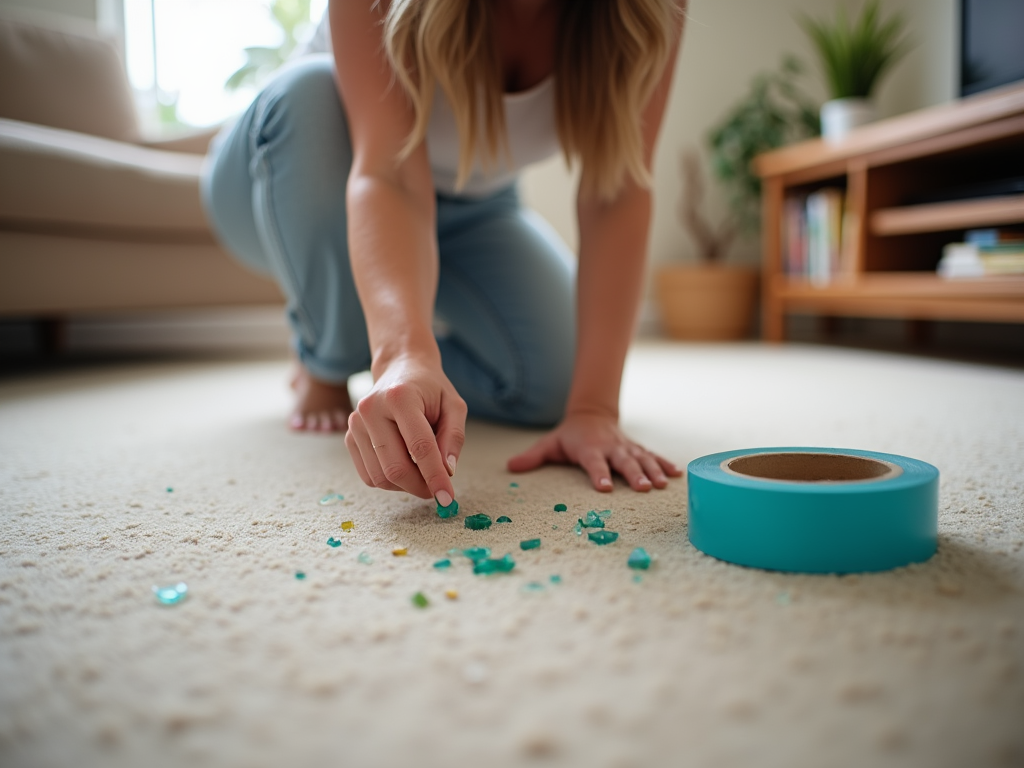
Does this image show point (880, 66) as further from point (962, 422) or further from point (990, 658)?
point (990, 658)

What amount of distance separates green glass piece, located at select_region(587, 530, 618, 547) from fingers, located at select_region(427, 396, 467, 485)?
129mm

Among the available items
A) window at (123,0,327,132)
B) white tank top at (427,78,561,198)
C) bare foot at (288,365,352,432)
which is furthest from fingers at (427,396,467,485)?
window at (123,0,327,132)

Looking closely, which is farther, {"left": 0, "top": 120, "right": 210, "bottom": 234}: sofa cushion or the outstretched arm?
{"left": 0, "top": 120, "right": 210, "bottom": 234}: sofa cushion

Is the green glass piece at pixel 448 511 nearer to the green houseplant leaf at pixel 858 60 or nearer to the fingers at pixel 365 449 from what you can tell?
the fingers at pixel 365 449

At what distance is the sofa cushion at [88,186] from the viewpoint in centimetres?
170

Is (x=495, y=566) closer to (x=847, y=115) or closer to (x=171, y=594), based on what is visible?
(x=171, y=594)

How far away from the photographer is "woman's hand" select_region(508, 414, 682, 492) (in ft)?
2.61

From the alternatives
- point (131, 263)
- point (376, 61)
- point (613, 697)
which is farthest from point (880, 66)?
point (613, 697)

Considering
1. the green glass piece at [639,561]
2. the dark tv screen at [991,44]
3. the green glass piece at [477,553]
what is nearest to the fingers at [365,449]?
the green glass piece at [477,553]

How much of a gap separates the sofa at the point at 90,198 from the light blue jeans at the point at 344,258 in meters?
0.67

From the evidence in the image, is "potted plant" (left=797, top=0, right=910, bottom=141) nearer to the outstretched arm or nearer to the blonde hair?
the blonde hair

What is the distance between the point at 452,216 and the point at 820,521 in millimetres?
871

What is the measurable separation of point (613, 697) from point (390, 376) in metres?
0.36

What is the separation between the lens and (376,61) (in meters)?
0.87
